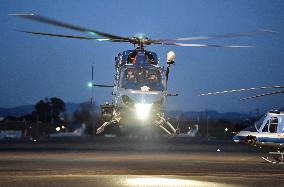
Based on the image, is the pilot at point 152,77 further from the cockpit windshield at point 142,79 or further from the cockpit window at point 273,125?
the cockpit window at point 273,125

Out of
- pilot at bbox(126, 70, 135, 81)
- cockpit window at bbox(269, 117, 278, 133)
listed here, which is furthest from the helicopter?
pilot at bbox(126, 70, 135, 81)

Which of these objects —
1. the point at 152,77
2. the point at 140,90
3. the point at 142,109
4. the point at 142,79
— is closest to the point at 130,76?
the point at 142,79

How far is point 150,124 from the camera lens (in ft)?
102

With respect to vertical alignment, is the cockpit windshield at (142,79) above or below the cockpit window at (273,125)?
above

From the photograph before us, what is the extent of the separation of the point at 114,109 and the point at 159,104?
6.96 ft

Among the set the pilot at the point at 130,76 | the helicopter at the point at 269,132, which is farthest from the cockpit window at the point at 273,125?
the pilot at the point at 130,76

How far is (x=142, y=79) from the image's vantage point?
99.7 ft

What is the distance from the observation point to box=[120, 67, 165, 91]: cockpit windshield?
3030 cm

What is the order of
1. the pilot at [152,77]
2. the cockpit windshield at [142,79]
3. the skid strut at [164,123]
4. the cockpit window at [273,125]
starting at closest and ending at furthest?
the cockpit windshield at [142,79]
the pilot at [152,77]
the skid strut at [164,123]
the cockpit window at [273,125]

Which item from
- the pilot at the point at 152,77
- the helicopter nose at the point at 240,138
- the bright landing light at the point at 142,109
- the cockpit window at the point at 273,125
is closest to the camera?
the bright landing light at the point at 142,109

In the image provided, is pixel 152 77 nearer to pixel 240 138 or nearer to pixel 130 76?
pixel 130 76

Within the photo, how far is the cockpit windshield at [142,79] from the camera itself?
30297 millimetres

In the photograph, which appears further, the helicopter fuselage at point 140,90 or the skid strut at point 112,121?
the skid strut at point 112,121

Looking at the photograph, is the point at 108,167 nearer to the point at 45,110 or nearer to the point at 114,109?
the point at 114,109
